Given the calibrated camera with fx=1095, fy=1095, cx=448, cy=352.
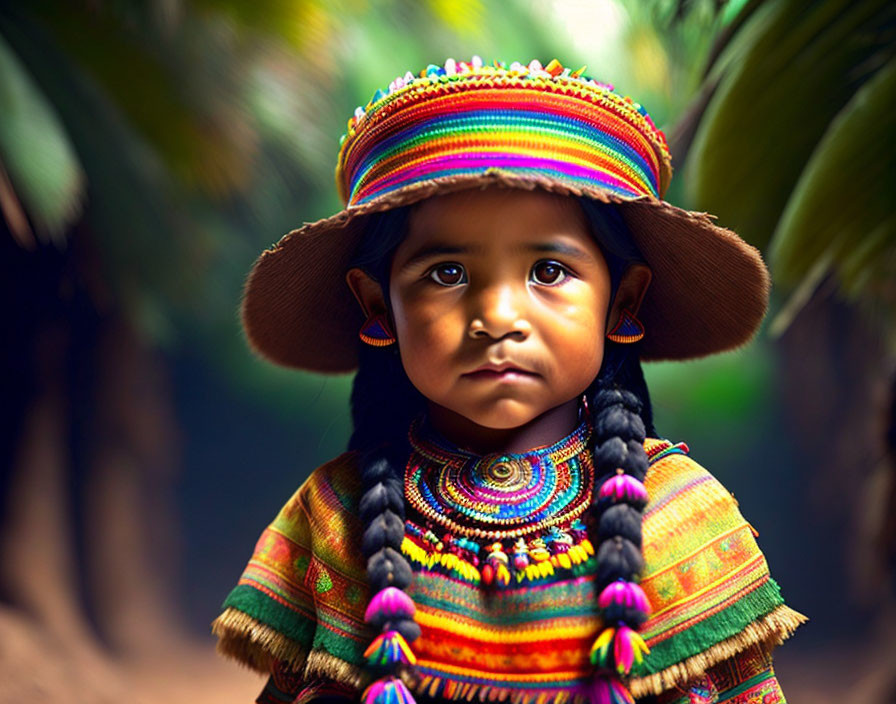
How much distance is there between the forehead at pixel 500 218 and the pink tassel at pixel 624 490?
1.06 ft

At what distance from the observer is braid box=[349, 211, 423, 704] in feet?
4.57

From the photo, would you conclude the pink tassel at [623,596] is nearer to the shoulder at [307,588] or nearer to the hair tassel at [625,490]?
the hair tassel at [625,490]

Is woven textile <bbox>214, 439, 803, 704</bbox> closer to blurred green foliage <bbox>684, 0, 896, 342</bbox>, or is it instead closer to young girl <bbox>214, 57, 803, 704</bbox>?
young girl <bbox>214, 57, 803, 704</bbox>

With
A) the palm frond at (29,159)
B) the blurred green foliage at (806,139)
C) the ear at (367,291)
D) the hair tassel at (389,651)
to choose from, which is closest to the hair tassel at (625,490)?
the hair tassel at (389,651)

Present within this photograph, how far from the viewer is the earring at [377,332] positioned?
5.24 feet

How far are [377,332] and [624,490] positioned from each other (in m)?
0.43

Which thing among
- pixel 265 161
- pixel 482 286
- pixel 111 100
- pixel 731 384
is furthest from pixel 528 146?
pixel 731 384

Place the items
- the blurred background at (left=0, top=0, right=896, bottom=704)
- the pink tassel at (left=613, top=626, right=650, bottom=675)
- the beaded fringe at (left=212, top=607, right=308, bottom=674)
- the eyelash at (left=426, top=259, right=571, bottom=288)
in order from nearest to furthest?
the pink tassel at (left=613, top=626, right=650, bottom=675)
the eyelash at (left=426, top=259, right=571, bottom=288)
the beaded fringe at (left=212, top=607, right=308, bottom=674)
the blurred background at (left=0, top=0, right=896, bottom=704)

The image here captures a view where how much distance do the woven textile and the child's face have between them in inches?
8.5

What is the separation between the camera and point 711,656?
4.56 feet

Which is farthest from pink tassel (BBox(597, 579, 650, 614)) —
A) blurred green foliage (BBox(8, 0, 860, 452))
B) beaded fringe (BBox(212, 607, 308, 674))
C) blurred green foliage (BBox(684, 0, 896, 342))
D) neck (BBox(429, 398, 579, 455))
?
blurred green foliage (BBox(684, 0, 896, 342))

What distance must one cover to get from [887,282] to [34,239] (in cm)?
330

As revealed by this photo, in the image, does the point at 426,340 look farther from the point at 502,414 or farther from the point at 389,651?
the point at 389,651

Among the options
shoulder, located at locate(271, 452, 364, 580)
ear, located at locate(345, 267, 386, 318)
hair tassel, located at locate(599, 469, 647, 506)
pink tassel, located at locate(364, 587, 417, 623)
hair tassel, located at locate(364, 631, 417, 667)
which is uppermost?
ear, located at locate(345, 267, 386, 318)
